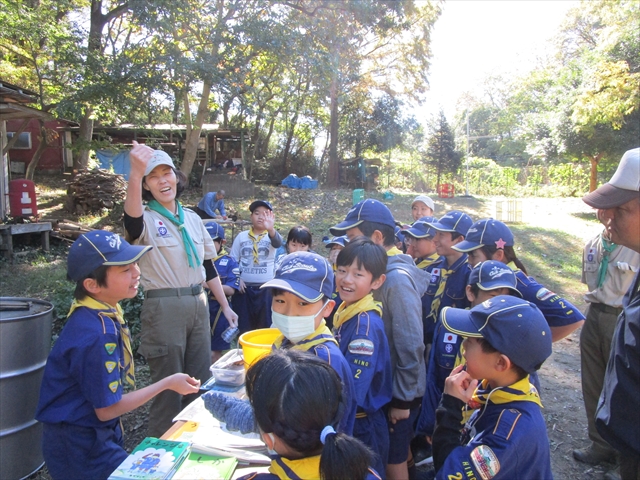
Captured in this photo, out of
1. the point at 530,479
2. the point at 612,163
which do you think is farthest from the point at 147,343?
the point at 612,163

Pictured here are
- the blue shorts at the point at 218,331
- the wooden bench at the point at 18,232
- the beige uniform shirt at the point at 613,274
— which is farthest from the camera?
the wooden bench at the point at 18,232

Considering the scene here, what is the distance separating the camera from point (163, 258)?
286cm

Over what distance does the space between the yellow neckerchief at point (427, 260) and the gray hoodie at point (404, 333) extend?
1.37 meters

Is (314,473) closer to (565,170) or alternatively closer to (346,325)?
(346,325)

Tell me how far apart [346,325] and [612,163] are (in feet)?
60.6

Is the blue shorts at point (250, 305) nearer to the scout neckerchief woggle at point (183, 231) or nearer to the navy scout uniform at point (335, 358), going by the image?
the scout neckerchief woggle at point (183, 231)

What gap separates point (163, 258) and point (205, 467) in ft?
5.10

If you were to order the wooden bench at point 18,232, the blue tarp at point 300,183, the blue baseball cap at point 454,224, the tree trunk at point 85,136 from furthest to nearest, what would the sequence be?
1. the blue tarp at point 300,183
2. the tree trunk at point 85,136
3. the wooden bench at point 18,232
4. the blue baseball cap at point 454,224

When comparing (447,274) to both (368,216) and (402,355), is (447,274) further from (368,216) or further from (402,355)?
(402,355)

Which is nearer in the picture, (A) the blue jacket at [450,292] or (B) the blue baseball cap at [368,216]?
(B) the blue baseball cap at [368,216]

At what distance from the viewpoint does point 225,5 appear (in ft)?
41.1

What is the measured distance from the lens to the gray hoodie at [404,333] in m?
2.45

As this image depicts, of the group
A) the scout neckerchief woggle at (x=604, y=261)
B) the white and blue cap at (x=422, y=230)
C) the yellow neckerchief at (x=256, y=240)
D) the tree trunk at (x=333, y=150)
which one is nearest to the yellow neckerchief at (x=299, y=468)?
the white and blue cap at (x=422, y=230)

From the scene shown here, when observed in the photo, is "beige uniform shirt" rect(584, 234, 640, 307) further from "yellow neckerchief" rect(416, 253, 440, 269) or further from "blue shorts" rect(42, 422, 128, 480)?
"blue shorts" rect(42, 422, 128, 480)
